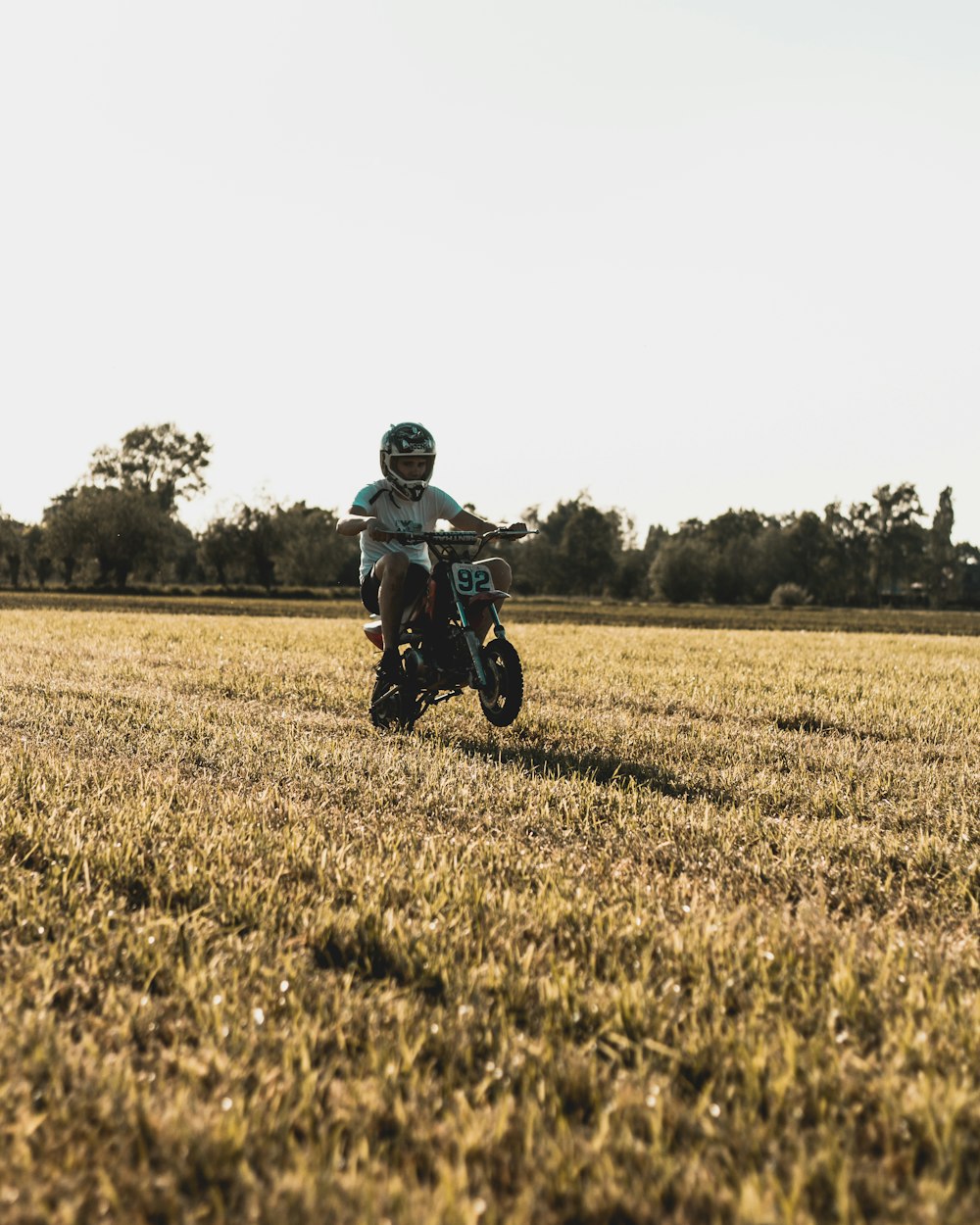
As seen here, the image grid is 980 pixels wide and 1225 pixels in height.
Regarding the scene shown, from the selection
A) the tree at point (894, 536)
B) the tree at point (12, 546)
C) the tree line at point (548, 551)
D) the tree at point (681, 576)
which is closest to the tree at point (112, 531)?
the tree line at point (548, 551)

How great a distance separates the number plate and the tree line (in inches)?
3426

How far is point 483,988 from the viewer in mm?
2615

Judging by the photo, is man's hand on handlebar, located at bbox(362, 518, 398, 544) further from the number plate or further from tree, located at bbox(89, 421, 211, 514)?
tree, located at bbox(89, 421, 211, 514)

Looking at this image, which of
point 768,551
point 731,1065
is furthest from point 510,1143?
point 768,551

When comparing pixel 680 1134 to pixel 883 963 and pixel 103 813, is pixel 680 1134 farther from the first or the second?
pixel 103 813

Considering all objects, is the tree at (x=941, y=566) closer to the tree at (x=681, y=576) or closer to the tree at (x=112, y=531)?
the tree at (x=681, y=576)

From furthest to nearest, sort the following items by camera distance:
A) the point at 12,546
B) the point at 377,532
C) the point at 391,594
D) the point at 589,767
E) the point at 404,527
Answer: the point at 12,546 < the point at 404,527 < the point at 391,594 < the point at 377,532 < the point at 589,767

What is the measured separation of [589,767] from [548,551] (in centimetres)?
11976

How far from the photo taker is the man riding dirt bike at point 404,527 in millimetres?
7145

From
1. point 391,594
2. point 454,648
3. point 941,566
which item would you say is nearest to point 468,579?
point 454,648

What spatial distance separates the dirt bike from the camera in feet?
22.3

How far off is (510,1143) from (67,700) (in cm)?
687

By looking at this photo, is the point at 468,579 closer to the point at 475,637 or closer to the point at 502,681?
the point at 475,637

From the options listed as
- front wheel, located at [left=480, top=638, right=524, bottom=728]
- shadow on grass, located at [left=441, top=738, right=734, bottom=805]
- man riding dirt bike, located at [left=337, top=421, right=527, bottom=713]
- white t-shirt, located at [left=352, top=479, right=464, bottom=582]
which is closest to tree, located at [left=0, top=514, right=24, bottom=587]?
white t-shirt, located at [left=352, top=479, right=464, bottom=582]
